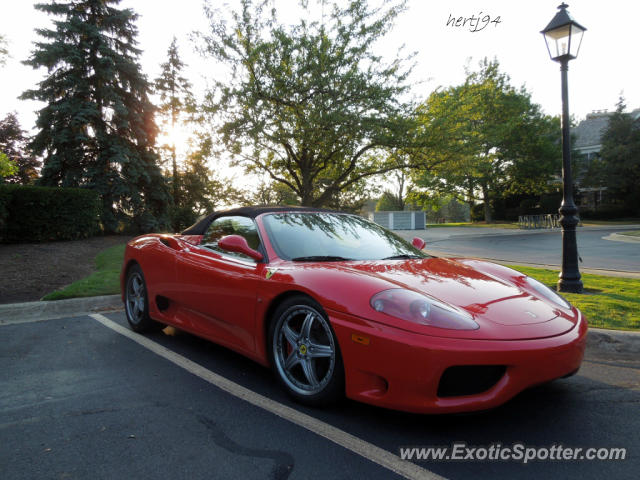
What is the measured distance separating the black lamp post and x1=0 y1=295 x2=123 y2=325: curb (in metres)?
6.33

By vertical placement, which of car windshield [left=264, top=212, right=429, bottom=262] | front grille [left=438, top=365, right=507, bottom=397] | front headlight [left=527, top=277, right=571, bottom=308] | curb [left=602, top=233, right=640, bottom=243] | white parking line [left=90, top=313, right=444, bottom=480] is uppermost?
car windshield [left=264, top=212, right=429, bottom=262]

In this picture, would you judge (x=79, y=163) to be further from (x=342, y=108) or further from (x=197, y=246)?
(x=197, y=246)

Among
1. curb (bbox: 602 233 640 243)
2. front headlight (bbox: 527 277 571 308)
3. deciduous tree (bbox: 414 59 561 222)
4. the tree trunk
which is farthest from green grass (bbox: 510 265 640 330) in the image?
the tree trunk

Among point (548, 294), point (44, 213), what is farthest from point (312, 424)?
point (44, 213)

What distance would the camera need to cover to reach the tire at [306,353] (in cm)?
251

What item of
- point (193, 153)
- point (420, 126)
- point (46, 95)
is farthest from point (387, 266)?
point (46, 95)

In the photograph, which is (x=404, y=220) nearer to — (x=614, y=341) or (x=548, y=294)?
(x=614, y=341)

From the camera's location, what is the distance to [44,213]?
13.0 m

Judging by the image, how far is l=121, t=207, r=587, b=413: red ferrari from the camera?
216cm

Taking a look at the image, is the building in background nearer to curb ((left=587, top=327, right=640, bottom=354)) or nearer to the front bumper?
curb ((left=587, top=327, right=640, bottom=354))

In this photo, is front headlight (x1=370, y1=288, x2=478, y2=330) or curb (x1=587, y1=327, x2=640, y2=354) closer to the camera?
front headlight (x1=370, y1=288, x2=478, y2=330)

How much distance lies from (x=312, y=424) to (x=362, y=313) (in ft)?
2.25

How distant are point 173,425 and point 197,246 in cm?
174

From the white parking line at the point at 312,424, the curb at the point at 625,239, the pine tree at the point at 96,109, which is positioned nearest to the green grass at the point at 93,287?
the white parking line at the point at 312,424
